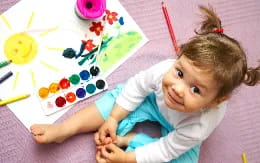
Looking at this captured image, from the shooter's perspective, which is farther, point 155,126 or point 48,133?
point 155,126

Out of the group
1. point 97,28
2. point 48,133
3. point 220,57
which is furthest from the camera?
point 97,28

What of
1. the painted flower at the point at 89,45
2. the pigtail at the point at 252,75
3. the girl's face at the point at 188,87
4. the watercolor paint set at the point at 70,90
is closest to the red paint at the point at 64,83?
the watercolor paint set at the point at 70,90

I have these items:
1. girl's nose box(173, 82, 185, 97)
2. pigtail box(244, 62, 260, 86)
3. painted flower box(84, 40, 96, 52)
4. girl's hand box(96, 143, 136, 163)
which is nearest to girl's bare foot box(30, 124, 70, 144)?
girl's hand box(96, 143, 136, 163)

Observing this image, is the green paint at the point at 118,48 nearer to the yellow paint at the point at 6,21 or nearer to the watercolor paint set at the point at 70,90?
the watercolor paint set at the point at 70,90

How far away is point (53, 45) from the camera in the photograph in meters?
0.86

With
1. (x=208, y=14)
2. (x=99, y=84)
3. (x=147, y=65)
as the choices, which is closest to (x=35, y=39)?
(x=99, y=84)

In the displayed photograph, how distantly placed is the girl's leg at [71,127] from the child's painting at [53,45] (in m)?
0.05

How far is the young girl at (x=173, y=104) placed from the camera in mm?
604

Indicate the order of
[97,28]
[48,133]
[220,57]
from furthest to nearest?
1. [97,28]
2. [48,133]
3. [220,57]

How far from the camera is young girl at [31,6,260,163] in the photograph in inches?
23.8

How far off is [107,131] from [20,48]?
1.00 ft

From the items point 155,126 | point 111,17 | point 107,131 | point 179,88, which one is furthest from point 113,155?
point 111,17

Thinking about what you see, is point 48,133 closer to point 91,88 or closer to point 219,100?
point 91,88

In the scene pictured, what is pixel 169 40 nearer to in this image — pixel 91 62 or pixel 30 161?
pixel 91 62
